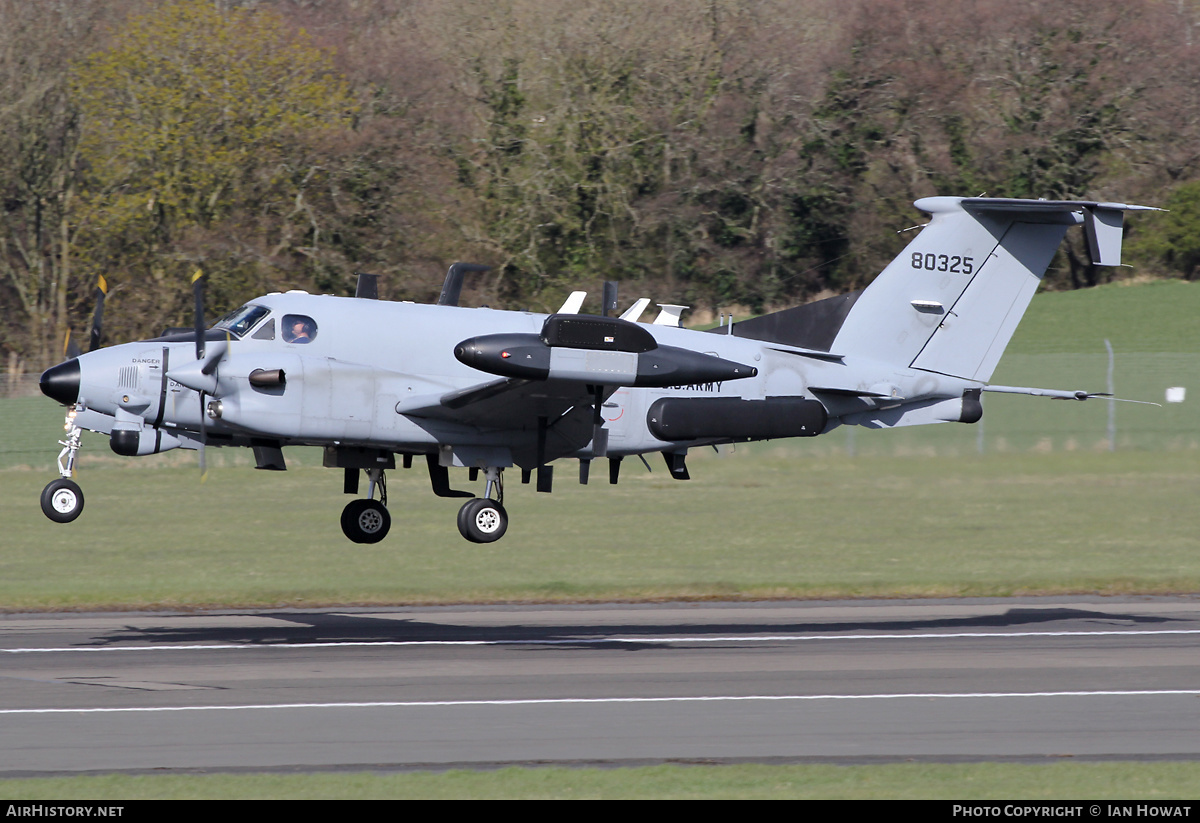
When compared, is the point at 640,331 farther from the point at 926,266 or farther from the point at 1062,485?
the point at 1062,485

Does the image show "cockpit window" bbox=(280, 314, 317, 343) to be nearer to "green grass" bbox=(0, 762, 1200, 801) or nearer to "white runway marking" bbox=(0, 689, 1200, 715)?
"white runway marking" bbox=(0, 689, 1200, 715)

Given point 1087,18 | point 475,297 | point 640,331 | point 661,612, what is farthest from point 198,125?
point 1087,18

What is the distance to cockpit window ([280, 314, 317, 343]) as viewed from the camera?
17.2m

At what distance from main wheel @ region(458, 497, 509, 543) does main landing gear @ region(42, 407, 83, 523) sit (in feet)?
15.7

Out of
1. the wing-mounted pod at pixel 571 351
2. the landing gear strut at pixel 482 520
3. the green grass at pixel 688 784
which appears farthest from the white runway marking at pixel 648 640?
the green grass at pixel 688 784

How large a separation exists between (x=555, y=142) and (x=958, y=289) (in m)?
28.0

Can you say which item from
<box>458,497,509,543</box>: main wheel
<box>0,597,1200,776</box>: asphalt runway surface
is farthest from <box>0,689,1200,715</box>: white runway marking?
<box>458,497,509,543</box>: main wheel

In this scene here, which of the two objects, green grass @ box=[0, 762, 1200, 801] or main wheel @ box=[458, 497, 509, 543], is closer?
green grass @ box=[0, 762, 1200, 801]

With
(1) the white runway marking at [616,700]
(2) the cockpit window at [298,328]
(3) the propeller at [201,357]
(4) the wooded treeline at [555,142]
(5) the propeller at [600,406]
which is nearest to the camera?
(1) the white runway marking at [616,700]

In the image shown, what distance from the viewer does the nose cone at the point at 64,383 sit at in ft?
54.4

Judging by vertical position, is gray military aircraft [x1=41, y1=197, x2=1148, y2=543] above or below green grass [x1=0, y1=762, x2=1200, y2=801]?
above

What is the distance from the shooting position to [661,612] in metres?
21.5

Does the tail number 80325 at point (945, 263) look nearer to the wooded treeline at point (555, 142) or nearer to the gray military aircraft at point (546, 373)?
the gray military aircraft at point (546, 373)

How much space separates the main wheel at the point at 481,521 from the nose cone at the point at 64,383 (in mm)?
5054
